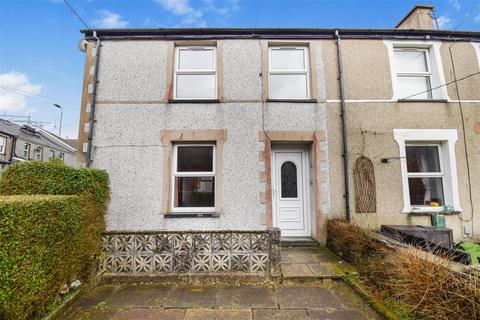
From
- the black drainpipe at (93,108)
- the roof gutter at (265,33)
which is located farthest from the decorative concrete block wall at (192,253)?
the roof gutter at (265,33)

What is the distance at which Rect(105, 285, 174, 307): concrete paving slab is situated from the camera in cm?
301

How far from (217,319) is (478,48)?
8795 millimetres

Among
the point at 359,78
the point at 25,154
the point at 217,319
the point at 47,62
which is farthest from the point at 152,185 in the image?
the point at 25,154

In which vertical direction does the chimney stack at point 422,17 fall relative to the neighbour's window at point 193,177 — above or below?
above

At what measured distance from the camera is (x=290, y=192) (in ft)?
18.1

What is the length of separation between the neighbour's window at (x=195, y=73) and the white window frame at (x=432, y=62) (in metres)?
4.58

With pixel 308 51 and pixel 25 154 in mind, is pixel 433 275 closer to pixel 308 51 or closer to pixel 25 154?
pixel 308 51

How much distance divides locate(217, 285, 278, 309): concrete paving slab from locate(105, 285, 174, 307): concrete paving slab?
33.4 inches

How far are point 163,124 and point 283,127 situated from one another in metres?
2.92

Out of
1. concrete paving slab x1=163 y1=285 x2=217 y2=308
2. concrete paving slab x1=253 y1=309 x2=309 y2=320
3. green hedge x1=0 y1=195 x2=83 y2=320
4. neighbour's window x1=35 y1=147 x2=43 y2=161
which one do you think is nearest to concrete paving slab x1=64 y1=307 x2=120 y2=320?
green hedge x1=0 y1=195 x2=83 y2=320

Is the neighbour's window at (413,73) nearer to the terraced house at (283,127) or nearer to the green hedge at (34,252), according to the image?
the terraced house at (283,127)

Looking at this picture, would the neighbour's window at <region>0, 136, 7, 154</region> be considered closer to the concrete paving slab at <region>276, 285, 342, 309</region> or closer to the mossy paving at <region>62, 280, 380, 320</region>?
the mossy paving at <region>62, 280, 380, 320</region>

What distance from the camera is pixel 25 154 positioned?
2308 cm

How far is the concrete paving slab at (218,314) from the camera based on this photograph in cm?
268
